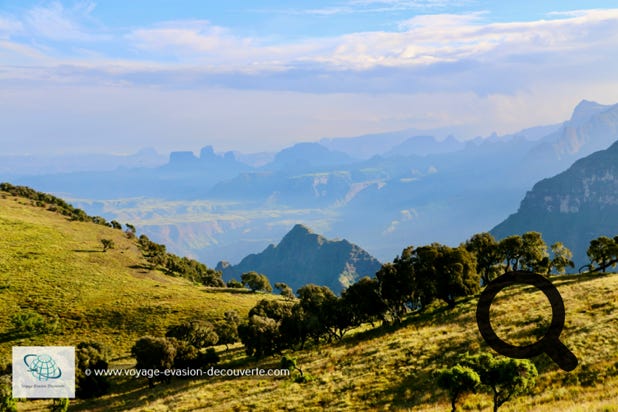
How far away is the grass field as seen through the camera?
2928 cm

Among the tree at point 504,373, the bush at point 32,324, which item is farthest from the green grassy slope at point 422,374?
the bush at point 32,324

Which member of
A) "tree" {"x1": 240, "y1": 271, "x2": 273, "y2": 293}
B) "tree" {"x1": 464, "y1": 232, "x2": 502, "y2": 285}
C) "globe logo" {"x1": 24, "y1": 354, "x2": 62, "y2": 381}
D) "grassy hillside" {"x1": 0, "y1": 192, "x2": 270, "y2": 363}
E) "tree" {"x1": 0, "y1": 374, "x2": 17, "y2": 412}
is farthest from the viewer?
"tree" {"x1": 240, "y1": 271, "x2": 273, "y2": 293}

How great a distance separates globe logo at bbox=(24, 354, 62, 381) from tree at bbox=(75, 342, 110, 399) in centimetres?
259

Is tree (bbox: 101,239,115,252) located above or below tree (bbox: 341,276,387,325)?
above

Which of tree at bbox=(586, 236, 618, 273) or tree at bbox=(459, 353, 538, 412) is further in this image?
tree at bbox=(586, 236, 618, 273)

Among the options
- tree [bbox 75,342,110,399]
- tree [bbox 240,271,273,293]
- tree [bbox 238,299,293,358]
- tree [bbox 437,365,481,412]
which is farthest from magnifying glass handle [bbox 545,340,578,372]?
tree [bbox 240,271,273,293]

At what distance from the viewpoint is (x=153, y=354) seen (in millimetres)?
54781

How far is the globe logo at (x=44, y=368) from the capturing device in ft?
172

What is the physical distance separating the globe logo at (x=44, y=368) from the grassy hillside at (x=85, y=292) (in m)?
14.3

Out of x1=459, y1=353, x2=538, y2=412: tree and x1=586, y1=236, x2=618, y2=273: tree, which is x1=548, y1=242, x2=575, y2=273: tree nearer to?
x1=586, y1=236, x2=618, y2=273: tree

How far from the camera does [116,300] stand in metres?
93.8

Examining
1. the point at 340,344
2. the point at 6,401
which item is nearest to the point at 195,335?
the point at 340,344

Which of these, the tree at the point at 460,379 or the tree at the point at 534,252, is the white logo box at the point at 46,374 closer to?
the tree at the point at 460,379

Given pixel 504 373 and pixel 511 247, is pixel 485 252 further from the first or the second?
pixel 504 373
